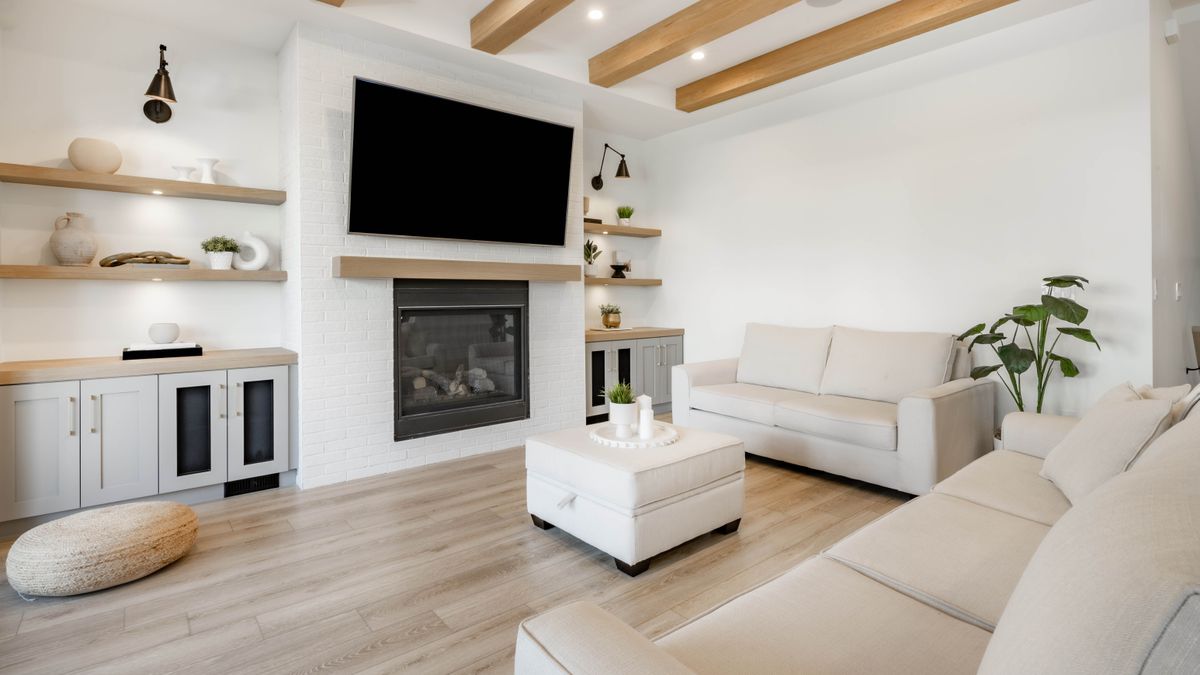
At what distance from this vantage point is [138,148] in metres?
3.30

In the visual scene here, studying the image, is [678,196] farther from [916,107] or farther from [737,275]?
[916,107]

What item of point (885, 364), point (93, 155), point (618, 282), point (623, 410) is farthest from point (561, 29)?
point (885, 364)

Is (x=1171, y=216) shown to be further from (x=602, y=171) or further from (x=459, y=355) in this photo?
(x=459, y=355)

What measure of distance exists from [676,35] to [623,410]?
95.2 inches

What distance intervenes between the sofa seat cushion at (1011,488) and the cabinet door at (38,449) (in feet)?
12.5

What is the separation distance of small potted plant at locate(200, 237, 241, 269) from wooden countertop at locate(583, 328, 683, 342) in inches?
97.5

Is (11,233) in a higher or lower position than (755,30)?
lower

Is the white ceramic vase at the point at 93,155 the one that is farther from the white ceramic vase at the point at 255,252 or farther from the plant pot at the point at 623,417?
the plant pot at the point at 623,417

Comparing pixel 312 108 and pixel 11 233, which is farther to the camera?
pixel 312 108

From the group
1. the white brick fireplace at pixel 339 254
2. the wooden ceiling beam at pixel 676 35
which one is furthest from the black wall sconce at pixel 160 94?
the wooden ceiling beam at pixel 676 35

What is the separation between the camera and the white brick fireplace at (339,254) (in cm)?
340

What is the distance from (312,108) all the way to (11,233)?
5.39 ft

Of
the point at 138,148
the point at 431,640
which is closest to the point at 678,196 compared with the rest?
the point at 138,148

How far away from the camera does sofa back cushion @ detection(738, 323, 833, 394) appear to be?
4047 millimetres
